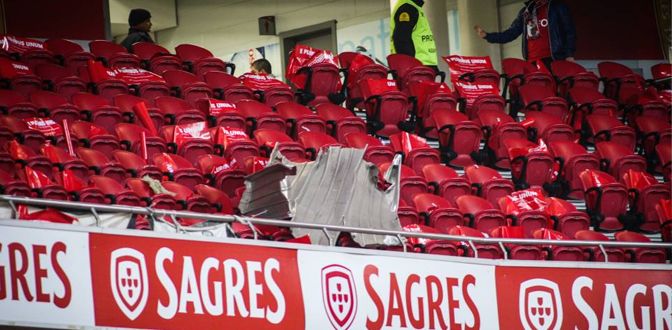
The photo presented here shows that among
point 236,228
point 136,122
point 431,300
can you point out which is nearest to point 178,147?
Answer: point 136,122

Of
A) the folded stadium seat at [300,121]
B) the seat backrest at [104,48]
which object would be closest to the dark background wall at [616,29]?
the folded stadium seat at [300,121]

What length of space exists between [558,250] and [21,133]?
4089mm

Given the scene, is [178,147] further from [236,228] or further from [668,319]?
[668,319]

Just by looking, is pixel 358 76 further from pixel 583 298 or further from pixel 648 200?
pixel 583 298

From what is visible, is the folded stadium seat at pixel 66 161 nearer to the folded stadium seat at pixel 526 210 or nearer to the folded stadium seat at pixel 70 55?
the folded stadium seat at pixel 70 55

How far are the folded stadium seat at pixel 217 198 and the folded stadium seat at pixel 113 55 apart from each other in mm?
2574

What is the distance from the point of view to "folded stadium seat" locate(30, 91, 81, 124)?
1058 centimetres

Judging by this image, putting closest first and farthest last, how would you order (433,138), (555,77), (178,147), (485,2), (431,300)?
(431,300) → (178,147) → (433,138) → (555,77) → (485,2)

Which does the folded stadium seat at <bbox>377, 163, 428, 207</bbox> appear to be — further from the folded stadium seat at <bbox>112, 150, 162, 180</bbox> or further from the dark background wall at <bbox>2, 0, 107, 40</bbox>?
the dark background wall at <bbox>2, 0, 107, 40</bbox>

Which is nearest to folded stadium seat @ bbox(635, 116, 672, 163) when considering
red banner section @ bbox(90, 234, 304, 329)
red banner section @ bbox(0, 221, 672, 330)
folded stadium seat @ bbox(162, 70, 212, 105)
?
red banner section @ bbox(0, 221, 672, 330)

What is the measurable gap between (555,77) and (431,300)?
223 inches

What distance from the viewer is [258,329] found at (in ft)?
26.8

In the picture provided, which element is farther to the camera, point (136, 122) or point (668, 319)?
point (136, 122)

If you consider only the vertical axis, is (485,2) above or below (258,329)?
above
